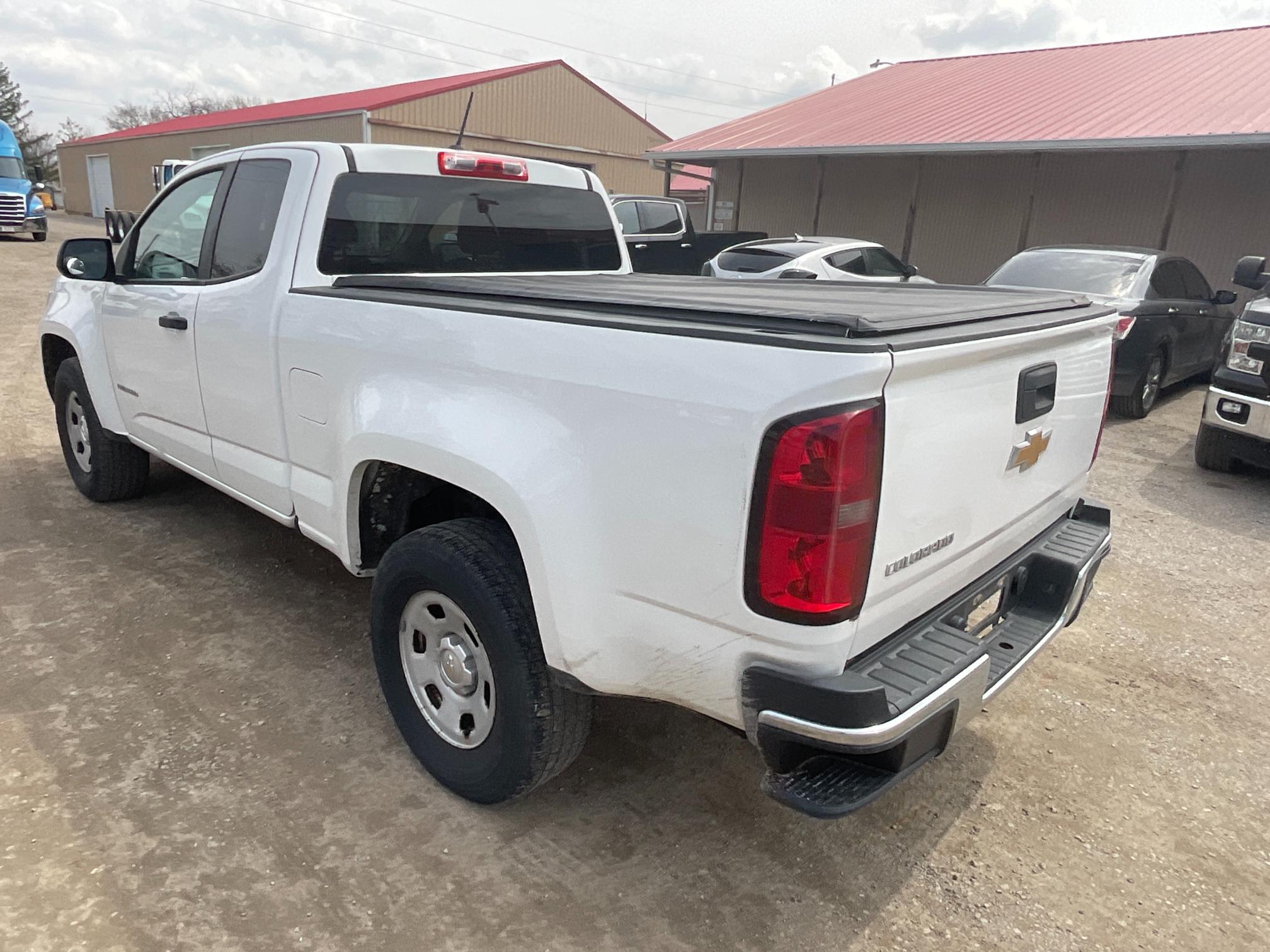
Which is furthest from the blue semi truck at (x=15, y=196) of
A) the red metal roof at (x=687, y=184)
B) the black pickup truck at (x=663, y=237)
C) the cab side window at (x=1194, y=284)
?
the cab side window at (x=1194, y=284)

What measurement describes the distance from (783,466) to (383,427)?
1352 mm

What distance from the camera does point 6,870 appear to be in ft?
7.82

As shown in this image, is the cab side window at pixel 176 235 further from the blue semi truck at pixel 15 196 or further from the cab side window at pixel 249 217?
the blue semi truck at pixel 15 196

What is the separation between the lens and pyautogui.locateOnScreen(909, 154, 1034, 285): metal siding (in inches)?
608

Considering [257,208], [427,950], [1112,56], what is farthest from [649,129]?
[427,950]

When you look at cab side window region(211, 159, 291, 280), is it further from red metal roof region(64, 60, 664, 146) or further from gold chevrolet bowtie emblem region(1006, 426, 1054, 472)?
red metal roof region(64, 60, 664, 146)

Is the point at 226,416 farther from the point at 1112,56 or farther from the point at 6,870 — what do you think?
the point at 1112,56

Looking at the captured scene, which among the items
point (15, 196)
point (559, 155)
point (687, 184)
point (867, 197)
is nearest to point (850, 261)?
point (867, 197)

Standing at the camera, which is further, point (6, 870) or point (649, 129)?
point (649, 129)

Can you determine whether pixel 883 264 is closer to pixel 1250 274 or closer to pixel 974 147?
pixel 974 147

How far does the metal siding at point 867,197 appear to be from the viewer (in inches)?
665

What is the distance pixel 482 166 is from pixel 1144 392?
7089 millimetres

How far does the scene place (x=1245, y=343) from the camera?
5.95 meters

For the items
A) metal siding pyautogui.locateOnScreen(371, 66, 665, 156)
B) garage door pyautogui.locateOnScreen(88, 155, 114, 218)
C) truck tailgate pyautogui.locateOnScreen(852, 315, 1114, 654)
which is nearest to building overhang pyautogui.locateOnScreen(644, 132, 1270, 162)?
metal siding pyautogui.locateOnScreen(371, 66, 665, 156)
